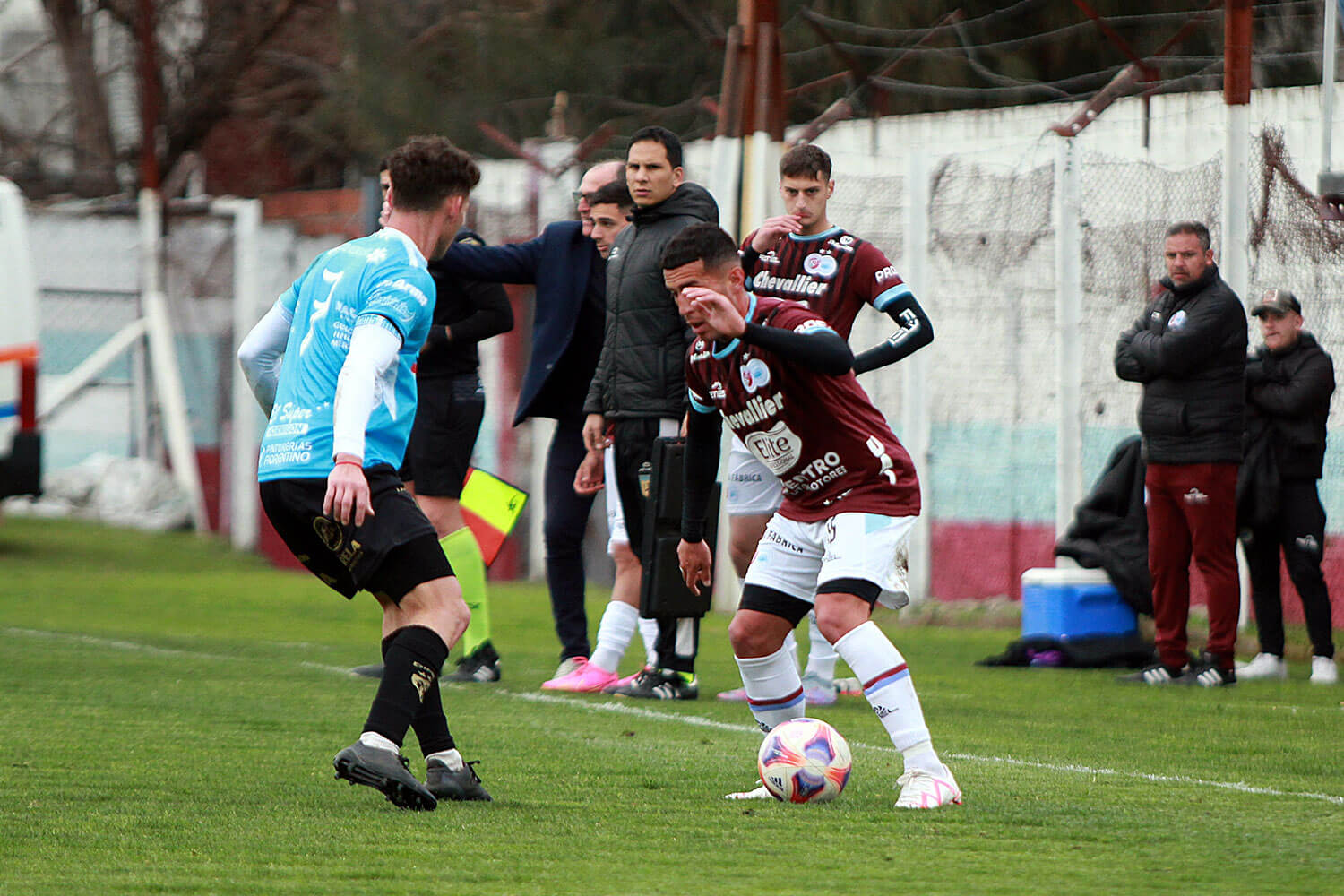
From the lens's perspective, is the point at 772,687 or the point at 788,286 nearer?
the point at 772,687

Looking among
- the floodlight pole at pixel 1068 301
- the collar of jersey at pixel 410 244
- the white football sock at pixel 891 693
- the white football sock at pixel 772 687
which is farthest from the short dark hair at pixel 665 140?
the floodlight pole at pixel 1068 301

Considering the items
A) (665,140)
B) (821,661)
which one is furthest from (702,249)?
(821,661)

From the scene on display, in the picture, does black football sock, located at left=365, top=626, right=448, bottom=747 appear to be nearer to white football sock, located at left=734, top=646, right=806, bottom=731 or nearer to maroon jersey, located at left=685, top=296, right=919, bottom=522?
white football sock, located at left=734, top=646, right=806, bottom=731

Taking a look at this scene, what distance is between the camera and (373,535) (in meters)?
4.81

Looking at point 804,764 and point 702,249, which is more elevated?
point 702,249

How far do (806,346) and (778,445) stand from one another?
0.39m

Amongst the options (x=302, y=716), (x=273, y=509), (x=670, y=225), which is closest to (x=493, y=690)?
(x=302, y=716)

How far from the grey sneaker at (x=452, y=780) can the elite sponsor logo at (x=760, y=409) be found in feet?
3.93

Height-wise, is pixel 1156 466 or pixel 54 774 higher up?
pixel 1156 466

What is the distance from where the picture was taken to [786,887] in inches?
156

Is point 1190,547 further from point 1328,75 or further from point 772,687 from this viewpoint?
point 772,687

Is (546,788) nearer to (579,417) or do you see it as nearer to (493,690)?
(493,690)

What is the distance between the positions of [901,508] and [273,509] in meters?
1.67

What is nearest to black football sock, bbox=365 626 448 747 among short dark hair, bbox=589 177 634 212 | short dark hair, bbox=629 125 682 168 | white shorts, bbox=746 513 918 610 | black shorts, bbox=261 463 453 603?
black shorts, bbox=261 463 453 603
